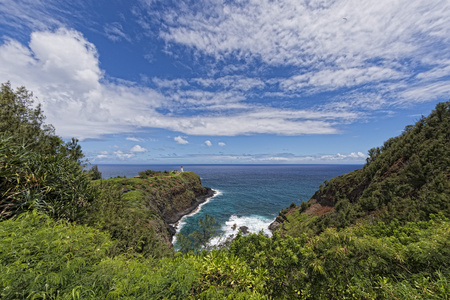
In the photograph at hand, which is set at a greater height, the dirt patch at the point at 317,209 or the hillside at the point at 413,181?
the hillside at the point at 413,181

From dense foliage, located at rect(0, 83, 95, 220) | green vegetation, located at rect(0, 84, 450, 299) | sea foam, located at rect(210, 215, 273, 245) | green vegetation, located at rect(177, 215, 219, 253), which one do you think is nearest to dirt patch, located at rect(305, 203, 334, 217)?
sea foam, located at rect(210, 215, 273, 245)

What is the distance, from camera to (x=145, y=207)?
136ft

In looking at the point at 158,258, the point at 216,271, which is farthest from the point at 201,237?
the point at 216,271

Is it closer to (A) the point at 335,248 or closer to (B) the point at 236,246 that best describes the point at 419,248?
(A) the point at 335,248

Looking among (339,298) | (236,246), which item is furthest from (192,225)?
(339,298)

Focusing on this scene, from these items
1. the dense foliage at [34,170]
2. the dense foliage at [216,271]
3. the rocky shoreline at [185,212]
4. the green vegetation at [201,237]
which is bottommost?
the rocky shoreline at [185,212]

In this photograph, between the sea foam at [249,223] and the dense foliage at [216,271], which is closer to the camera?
the dense foliage at [216,271]

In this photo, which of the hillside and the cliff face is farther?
the hillside

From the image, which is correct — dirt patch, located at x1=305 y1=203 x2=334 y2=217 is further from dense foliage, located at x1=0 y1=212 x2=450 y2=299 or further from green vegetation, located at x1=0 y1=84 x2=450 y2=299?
dense foliage, located at x1=0 y1=212 x2=450 y2=299

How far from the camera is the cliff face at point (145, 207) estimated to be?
42.1 ft

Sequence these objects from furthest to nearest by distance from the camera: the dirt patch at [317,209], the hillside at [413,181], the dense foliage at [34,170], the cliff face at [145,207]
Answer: the dirt patch at [317,209] → the hillside at [413,181] → the cliff face at [145,207] → the dense foliage at [34,170]

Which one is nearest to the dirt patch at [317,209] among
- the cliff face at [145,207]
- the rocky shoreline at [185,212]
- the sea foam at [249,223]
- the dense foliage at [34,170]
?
the sea foam at [249,223]

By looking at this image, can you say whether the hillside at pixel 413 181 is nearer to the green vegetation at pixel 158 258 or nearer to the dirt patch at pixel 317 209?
the green vegetation at pixel 158 258

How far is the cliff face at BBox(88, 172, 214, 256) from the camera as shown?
1283cm
